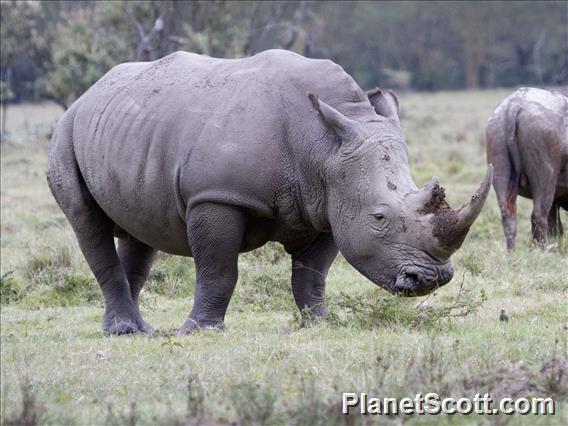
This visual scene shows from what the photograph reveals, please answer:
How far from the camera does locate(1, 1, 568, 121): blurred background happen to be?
92.9 feet

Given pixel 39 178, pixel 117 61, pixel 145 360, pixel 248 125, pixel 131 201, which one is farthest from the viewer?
pixel 117 61

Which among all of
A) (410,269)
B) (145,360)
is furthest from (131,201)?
(410,269)

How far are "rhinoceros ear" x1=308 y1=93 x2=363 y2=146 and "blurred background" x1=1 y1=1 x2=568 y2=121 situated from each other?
18879 mm

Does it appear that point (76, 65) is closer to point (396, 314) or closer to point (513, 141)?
point (513, 141)

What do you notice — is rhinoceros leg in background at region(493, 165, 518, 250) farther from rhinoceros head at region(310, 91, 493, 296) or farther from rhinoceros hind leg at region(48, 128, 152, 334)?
rhinoceros head at region(310, 91, 493, 296)

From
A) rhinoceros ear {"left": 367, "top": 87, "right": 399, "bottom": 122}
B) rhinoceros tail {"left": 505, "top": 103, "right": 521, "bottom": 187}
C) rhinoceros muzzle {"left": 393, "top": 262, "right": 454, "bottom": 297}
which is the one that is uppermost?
rhinoceros ear {"left": 367, "top": 87, "right": 399, "bottom": 122}

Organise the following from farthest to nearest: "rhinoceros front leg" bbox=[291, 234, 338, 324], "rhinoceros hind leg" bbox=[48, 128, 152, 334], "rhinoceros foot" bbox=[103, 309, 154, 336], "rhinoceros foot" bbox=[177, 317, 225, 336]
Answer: "rhinoceros hind leg" bbox=[48, 128, 152, 334]
"rhinoceros foot" bbox=[103, 309, 154, 336]
"rhinoceros front leg" bbox=[291, 234, 338, 324]
"rhinoceros foot" bbox=[177, 317, 225, 336]

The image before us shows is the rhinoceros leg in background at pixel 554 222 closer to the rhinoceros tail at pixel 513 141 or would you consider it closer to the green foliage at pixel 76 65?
the rhinoceros tail at pixel 513 141

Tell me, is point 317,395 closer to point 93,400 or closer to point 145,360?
point 93,400

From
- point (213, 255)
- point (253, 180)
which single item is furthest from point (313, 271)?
point (253, 180)

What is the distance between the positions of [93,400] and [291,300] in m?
4.08

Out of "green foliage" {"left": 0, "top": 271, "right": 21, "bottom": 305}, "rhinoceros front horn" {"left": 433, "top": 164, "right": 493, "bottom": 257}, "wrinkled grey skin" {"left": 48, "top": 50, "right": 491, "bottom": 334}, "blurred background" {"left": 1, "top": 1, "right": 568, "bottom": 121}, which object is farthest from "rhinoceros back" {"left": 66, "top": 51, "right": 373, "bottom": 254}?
"blurred background" {"left": 1, "top": 1, "right": 568, "bottom": 121}

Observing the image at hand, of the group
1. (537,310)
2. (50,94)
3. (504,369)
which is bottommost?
(50,94)

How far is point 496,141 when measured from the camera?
12.4 metres
